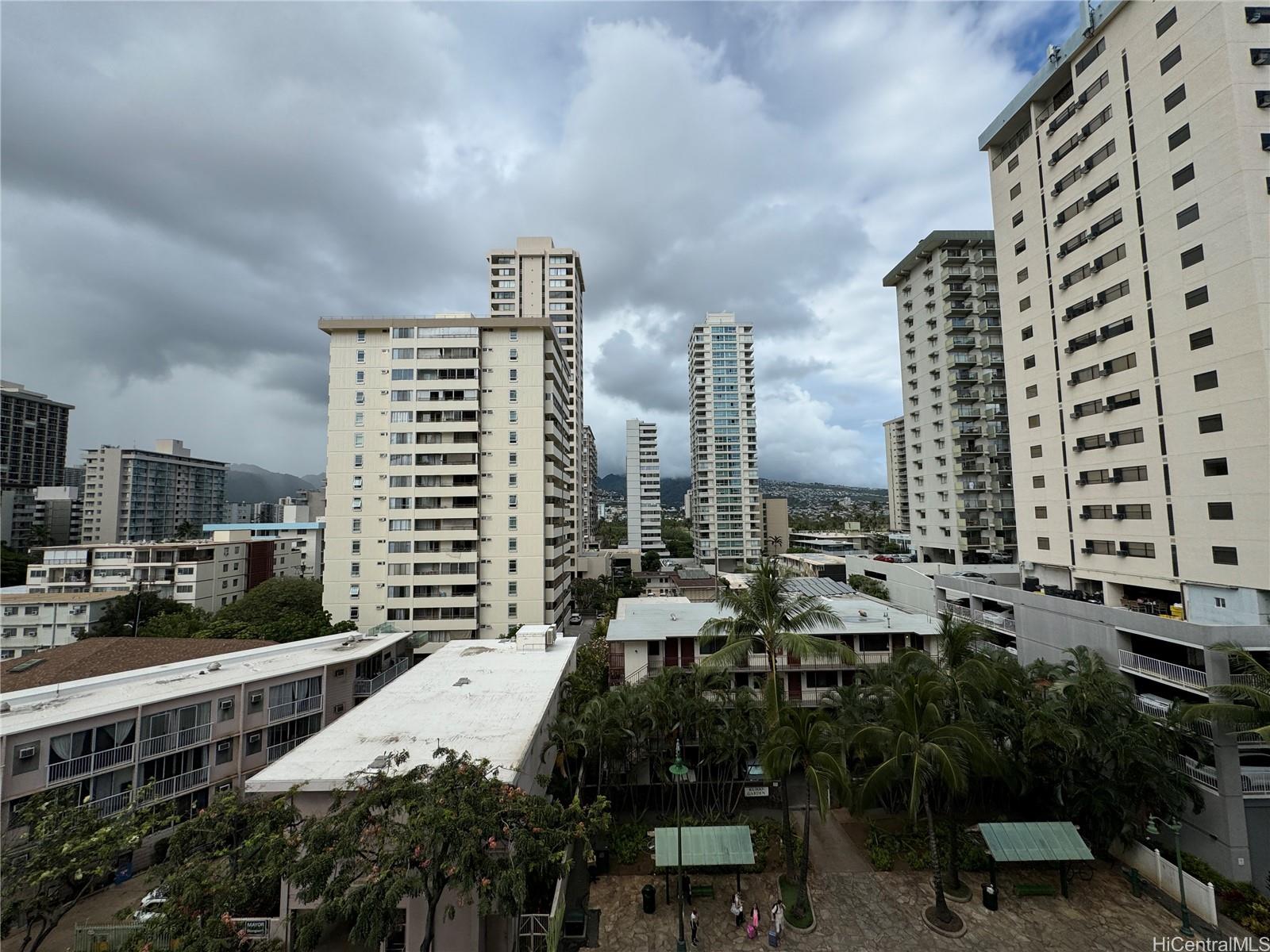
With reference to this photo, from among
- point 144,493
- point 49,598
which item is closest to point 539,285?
point 49,598

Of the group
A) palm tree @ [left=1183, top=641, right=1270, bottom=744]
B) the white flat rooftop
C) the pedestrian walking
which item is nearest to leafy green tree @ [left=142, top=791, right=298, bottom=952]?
the white flat rooftop

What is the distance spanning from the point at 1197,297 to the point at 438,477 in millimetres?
50234

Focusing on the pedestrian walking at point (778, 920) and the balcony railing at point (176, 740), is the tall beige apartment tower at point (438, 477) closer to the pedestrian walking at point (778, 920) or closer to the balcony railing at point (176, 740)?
the balcony railing at point (176, 740)

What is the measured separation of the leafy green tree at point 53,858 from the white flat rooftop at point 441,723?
2795 mm

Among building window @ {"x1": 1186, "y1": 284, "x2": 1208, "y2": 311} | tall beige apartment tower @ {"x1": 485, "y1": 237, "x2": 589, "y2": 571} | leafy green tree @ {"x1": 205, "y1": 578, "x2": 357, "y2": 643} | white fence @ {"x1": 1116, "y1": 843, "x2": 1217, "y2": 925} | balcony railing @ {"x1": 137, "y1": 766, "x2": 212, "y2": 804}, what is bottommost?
white fence @ {"x1": 1116, "y1": 843, "x2": 1217, "y2": 925}

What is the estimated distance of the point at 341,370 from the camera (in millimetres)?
46188

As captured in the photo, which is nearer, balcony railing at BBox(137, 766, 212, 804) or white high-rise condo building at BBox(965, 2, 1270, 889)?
balcony railing at BBox(137, 766, 212, 804)

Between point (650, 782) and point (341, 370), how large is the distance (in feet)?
139

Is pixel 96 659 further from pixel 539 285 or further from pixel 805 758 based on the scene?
pixel 539 285

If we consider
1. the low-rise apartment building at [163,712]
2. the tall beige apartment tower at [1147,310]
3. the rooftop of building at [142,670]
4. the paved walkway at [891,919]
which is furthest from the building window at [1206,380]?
the rooftop of building at [142,670]

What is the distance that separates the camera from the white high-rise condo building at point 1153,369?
21.8 meters

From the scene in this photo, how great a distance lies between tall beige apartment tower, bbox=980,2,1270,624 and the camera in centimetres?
2272

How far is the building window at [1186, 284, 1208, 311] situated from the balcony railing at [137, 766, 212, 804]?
4860 cm

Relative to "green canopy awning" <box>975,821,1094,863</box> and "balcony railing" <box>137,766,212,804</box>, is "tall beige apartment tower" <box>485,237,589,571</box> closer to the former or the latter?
"balcony railing" <box>137,766,212,804</box>
